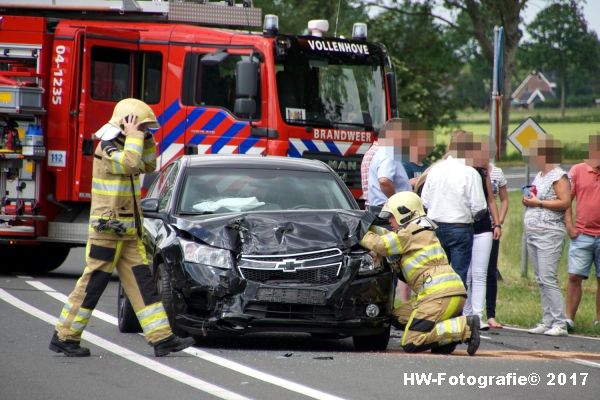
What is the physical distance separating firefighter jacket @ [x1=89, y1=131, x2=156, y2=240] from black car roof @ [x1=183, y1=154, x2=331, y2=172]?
176 cm

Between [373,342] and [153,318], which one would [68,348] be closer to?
[153,318]

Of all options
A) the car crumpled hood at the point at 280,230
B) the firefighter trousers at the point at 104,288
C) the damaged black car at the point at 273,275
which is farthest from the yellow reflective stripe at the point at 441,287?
the firefighter trousers at the point at 104,288

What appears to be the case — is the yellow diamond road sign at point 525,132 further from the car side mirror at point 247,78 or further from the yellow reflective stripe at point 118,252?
the yellow reflective stripe at point 118,252

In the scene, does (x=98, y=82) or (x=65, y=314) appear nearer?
(x=65, y=314)

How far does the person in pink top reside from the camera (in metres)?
12.0

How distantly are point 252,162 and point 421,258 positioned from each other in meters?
1.92

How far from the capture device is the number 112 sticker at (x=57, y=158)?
15.4 meters

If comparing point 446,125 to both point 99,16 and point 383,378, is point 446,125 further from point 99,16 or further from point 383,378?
point 383,378

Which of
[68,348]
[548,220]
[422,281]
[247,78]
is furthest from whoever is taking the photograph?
[247,78]

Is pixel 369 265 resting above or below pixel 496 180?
below

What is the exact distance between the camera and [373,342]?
9797 mm

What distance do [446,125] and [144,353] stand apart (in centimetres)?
3403

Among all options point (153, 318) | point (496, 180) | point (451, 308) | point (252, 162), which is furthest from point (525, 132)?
point (153, 318)

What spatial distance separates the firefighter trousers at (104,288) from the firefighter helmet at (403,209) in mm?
2006
